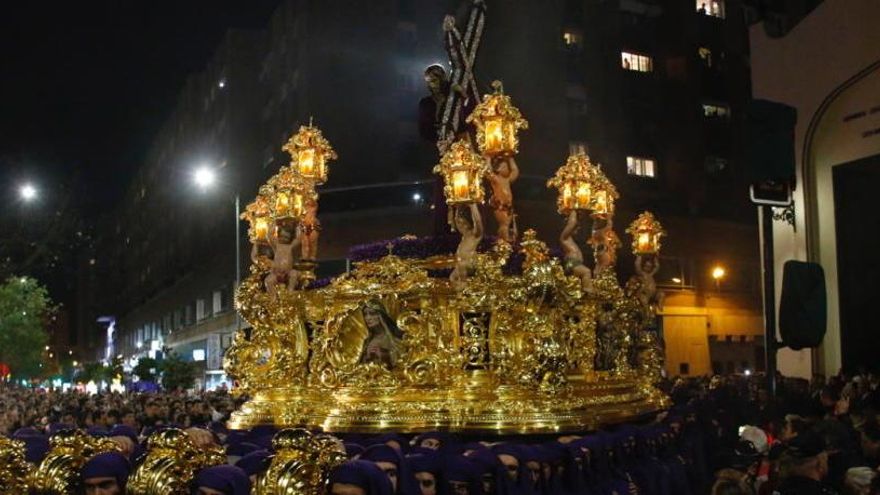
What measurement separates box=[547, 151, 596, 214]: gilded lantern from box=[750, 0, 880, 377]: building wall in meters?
8.53

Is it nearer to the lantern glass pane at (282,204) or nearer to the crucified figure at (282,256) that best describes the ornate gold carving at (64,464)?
the crucified figure at (282,256)

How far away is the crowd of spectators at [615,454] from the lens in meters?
6.20

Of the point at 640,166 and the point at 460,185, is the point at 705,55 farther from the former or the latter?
the point at 460,185

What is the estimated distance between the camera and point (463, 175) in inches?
507

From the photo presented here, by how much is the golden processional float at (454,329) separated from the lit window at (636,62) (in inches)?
1203

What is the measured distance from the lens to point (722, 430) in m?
13.2

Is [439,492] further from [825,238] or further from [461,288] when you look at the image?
[825,238]

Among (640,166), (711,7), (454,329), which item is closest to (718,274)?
(640,166)

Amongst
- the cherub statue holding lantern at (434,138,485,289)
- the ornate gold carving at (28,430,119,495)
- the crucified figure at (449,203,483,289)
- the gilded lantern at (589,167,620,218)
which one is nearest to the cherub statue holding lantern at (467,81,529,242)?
the cherub statue holding lantern at (434,138,485,289)

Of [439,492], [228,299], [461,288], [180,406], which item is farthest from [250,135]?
[439,492]

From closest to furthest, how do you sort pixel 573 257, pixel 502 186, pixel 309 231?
pixel 502 186 < pixel 573 257 < pixel 309 231

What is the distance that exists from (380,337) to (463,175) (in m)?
2.62

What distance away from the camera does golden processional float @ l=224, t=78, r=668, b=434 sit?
495 inches

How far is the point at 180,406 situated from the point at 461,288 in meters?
8.16
